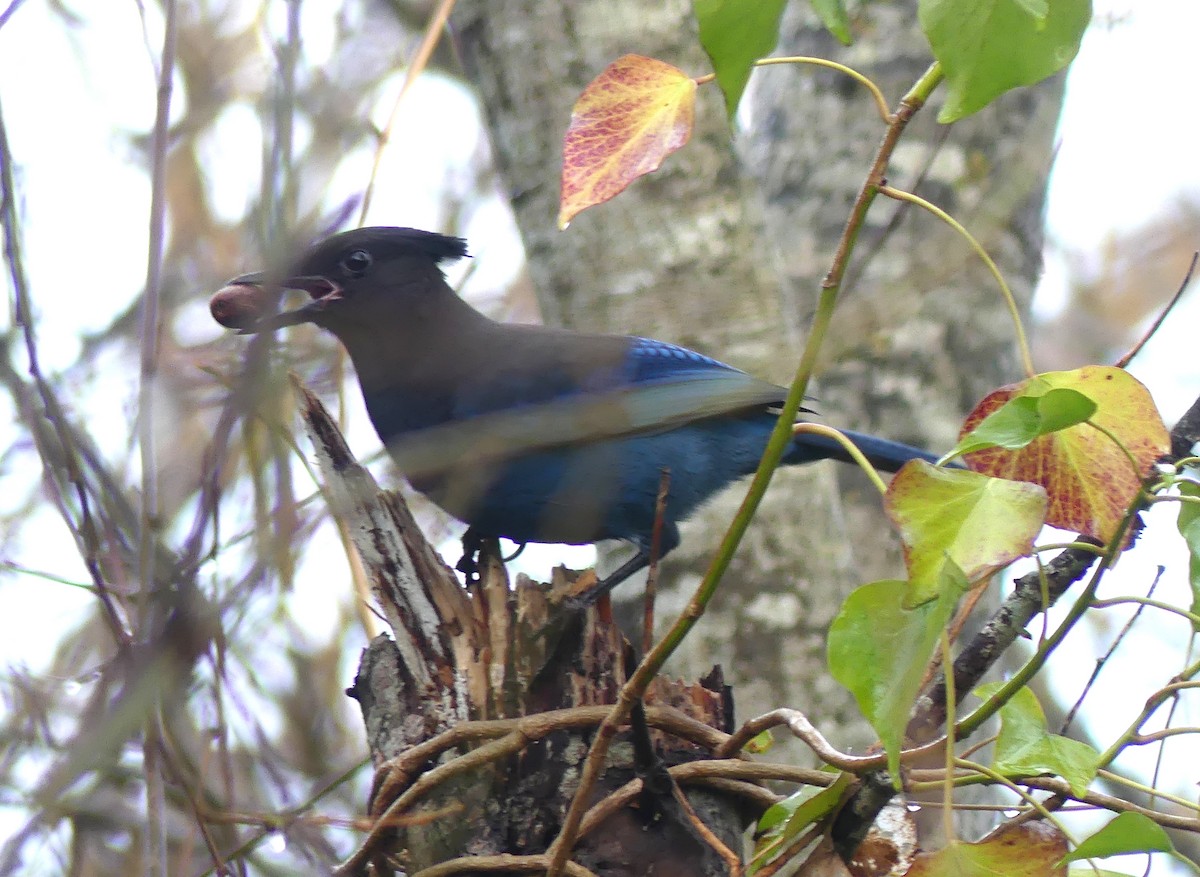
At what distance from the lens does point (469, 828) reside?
85.5 inches

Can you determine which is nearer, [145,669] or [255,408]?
[145,669]

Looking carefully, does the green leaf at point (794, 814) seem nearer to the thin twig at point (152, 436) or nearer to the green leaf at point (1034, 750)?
the green leaf at point (1034, 750)

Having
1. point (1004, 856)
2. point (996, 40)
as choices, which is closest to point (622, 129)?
point (996, 40)

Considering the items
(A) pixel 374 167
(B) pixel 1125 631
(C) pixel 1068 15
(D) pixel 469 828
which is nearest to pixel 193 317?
(A) pixel 374 167

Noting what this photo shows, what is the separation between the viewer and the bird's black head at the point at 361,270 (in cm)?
388

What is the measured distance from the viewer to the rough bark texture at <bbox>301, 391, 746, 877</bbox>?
6.98 ft

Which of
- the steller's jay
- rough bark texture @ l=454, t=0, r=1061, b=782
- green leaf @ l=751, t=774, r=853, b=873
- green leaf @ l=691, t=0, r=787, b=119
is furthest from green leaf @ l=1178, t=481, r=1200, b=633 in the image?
the steller's jay

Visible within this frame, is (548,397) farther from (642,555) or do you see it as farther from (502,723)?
(502,723)

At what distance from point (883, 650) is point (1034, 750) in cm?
36

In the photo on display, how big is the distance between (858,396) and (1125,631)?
8.03 feet

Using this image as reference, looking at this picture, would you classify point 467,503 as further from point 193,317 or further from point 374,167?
point 193,317

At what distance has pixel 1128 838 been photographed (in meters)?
1.56

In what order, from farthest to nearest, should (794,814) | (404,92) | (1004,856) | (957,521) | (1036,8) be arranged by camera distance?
(404,92)
(794,814)
(1004,856)
(957,521)
(1036,8)

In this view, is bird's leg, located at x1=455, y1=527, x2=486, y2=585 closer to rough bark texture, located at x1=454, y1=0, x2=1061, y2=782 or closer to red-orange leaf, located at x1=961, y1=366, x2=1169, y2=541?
rough bark texture, located at x1=454, y1=0, x2=1061, y2=782
